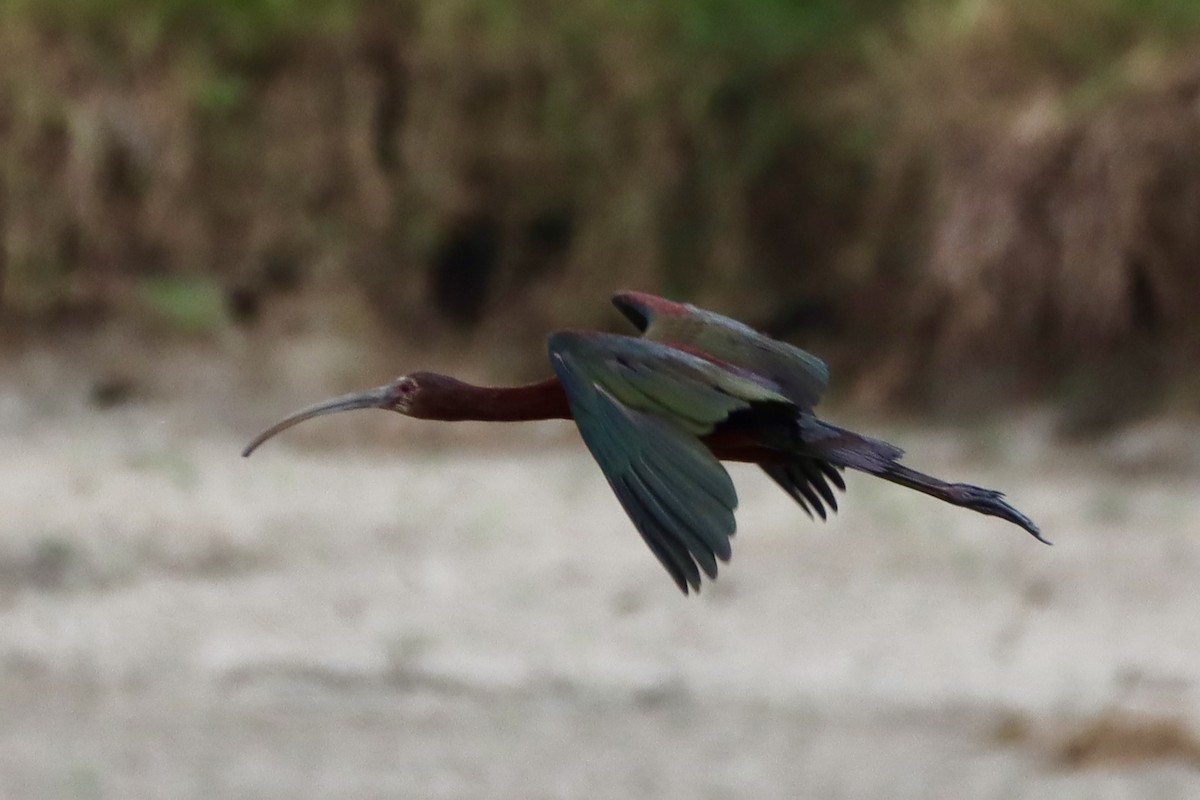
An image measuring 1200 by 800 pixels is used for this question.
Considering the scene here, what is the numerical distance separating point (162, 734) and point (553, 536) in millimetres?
2429

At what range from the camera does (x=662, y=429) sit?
7.20 feet

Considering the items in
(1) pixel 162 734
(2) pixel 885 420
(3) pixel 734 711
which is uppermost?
(2) pixel 885 420

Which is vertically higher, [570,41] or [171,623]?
[570,41]

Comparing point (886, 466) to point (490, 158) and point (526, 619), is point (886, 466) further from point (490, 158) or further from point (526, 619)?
point (490, 158)

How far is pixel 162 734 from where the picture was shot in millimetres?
6523

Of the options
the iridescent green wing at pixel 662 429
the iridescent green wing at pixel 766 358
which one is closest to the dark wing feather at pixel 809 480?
the iridescent green wing at pixel 766 358

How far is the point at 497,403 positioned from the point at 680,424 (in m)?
0.39

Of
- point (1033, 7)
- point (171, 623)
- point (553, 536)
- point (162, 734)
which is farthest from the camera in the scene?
point (1033, 7)

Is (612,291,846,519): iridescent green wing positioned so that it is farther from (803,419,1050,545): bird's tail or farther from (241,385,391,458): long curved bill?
(241,385,391,458): long curved bill

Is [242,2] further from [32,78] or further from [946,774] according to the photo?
[946,774]

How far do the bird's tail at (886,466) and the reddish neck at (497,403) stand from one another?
12.4 inches

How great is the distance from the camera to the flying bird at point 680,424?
2111mm

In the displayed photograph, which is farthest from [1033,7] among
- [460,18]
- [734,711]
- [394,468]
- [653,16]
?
[734,711]

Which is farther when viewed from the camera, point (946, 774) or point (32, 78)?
point (32, 78)
